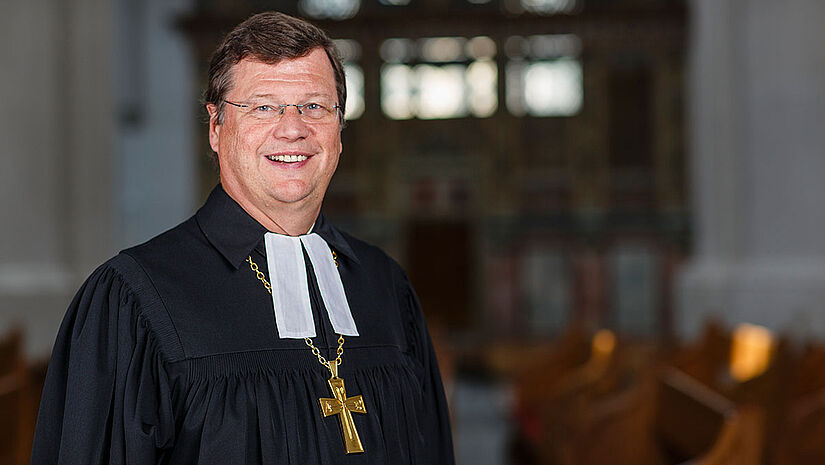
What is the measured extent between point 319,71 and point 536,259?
59.8 feet

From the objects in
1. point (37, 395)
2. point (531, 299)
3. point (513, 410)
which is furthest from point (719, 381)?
point (531, 299)

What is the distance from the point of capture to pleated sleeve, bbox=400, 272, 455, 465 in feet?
6.42

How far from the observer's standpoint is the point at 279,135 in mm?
1712

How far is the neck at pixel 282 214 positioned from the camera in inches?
69.8

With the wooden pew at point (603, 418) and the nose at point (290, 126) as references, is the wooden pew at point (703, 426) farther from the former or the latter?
the nose at point (290, 126)

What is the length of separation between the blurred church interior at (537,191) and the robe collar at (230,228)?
7.17 feet

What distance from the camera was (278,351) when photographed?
5.56 ft

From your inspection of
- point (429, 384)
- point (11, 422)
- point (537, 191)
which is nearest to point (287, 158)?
point (429, 384)

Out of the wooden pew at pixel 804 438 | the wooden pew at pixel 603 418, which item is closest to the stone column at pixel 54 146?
the wooden pew at pixel 603 418

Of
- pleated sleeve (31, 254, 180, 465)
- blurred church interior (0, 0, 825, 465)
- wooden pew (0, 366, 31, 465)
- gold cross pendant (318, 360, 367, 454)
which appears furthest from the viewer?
blurred church interior (0, 0, 825, 465)

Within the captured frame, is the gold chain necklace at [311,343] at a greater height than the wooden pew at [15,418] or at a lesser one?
greater

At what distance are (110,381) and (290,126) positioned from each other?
1.68ft

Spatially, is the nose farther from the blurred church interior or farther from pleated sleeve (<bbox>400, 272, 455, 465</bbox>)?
the blurred church interior

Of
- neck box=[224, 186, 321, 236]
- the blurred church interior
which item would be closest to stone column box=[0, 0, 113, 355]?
the blurred church interior
